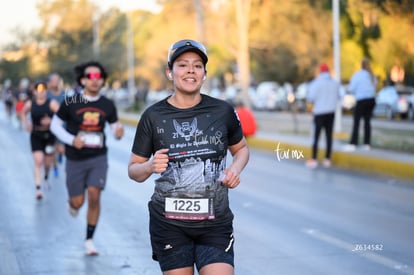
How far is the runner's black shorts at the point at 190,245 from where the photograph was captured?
15.7 ft

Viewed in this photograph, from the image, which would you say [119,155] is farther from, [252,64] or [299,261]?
[252,64]

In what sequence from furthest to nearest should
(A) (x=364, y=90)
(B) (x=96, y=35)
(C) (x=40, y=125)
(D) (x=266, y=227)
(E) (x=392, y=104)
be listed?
(B) (x=96, y=35) → (E) (x=392, y=104) → (A) (x=364, y=90) → (C) (x=40, y=125) → (D) (x=266, y=227)

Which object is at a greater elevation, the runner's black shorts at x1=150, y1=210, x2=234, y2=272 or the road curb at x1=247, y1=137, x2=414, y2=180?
the runner's black shorts at x1=150, y1=210, x2=234, y2=272

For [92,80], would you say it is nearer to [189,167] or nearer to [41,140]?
[189,167]

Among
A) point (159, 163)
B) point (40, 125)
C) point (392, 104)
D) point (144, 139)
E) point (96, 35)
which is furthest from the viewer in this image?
point (96, 35)

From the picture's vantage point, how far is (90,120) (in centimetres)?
894

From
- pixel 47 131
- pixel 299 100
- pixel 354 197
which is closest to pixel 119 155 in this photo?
pixel 47 131

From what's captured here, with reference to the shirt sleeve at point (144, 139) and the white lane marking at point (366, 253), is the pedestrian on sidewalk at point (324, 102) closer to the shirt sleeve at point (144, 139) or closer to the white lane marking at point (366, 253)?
the white lane marking at point (366, 253)

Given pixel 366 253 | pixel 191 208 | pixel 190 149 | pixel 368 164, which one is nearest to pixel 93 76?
pixel 366 253

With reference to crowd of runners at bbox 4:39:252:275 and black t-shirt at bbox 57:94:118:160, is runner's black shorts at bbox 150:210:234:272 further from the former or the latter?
black t-shirt at bbox 57:94:118:160

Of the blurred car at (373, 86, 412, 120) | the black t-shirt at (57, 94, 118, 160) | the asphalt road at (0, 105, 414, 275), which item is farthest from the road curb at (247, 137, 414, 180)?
the blurred car at (373, 86, 412, 120)

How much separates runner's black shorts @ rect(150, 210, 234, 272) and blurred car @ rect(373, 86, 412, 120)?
33.6 metres

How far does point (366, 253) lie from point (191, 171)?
157 inches

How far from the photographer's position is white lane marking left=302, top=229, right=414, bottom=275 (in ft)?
24.8
